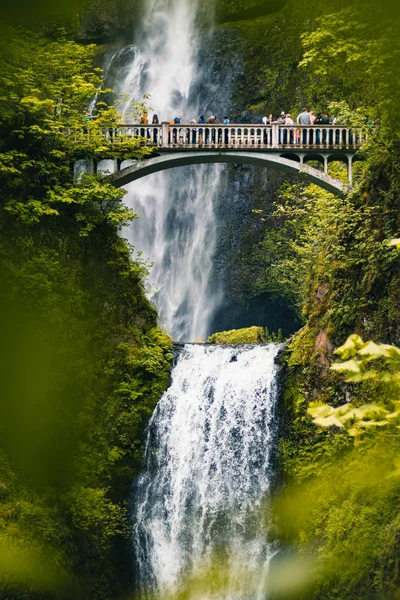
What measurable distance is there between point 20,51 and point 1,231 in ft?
14.5

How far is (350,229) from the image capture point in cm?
1644

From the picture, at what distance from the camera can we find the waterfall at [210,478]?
52.1 feet

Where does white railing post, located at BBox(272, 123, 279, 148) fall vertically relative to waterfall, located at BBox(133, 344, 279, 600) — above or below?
above

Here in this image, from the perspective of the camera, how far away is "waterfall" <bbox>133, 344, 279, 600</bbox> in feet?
52.1

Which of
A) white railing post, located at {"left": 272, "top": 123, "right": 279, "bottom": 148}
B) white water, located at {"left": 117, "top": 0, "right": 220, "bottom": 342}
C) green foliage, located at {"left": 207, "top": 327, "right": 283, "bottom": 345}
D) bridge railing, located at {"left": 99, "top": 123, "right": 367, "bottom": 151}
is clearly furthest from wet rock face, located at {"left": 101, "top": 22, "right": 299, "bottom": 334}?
white railing post, located at {"left": 272, "top": 123, "right": 279, "bottom": 148}

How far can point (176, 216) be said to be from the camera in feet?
100.0

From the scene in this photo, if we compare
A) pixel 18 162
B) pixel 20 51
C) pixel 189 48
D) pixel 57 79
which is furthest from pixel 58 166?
pixel 189 48

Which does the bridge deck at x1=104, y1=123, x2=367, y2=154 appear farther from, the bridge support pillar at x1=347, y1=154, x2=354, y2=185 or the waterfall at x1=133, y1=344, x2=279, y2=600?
the waterfall at x1=133, y1=344, x2=279, y2=600

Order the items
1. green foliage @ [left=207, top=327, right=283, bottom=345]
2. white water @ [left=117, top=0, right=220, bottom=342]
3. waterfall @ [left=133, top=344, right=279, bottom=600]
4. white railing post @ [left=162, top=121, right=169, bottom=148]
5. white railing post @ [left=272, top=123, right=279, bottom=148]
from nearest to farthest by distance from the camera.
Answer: waterfall @ [left=133, top=344, right=279, bottom=600]
white railing post @ [left=272, top=123, right=279, bottom=148]
white railing post @ [left=162, top=121, right=169, bottom=148]
green foliage @ [left=207, top=327, right=283, bottom=345]
white water @ [left=117, top=0, right=220, bottom=342]

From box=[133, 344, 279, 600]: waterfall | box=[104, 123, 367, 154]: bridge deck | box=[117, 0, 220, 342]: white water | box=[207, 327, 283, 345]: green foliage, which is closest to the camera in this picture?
box=[133, 344, 279, 600]: waterfall

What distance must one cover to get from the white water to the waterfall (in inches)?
421

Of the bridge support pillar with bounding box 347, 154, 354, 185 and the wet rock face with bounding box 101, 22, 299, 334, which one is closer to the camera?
the bridge support pillar with bounding box 347, 154, 354, 185

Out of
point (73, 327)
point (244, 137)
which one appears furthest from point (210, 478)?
point (244, 137)

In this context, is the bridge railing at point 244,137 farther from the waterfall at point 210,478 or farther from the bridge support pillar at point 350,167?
the waterfall at point 210,478
